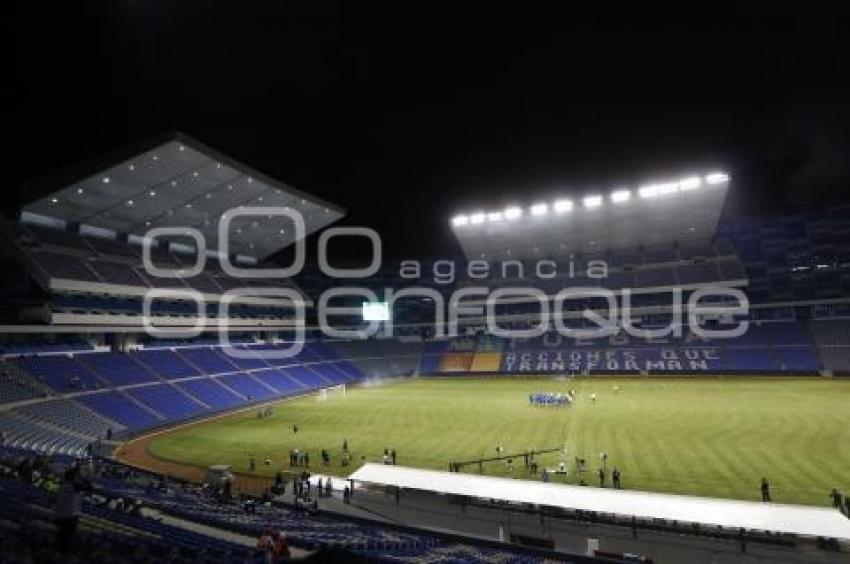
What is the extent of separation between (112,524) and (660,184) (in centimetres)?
5723

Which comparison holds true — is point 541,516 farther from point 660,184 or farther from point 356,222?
Answer: point 356,222

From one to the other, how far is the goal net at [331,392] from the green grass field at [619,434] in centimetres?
304

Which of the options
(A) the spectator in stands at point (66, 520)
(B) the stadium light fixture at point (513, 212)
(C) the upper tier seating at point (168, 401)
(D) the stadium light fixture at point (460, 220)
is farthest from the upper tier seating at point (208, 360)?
(A) the spectator in stands at point (66, 520)

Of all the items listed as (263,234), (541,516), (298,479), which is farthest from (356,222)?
(541,516)

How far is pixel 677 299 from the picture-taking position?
7062 cm

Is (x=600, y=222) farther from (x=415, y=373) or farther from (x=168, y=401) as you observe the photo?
(x=168, y=401)

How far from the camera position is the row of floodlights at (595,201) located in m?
54.3

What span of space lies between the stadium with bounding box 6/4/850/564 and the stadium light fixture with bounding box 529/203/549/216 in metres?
0.38

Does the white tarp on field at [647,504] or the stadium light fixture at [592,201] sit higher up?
the stadium light fixture at [592,201]

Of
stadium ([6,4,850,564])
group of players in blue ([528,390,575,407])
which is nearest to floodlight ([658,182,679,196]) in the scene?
stadium ([6,4,850,564])

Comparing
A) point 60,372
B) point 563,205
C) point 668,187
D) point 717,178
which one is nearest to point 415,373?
point 563,205

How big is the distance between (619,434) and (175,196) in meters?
43.2

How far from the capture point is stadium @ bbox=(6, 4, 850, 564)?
57.1 feet

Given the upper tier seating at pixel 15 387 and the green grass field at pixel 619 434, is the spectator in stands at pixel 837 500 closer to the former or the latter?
the green grass field at pixel 619 434
